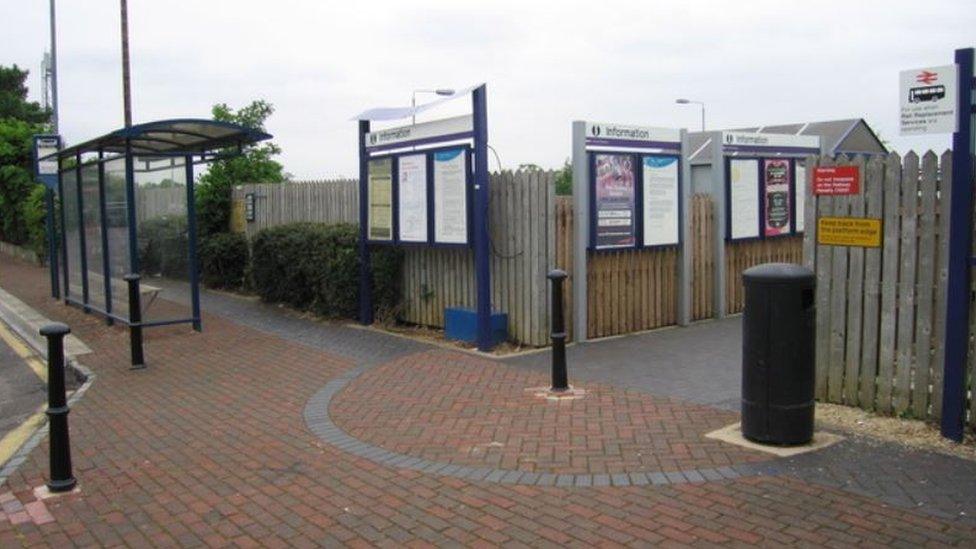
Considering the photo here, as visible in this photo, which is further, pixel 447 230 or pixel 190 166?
pixel 190 166

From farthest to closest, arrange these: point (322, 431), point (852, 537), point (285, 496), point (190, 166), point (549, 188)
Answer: point (190, 166)
point (549, 188)
point (322, 431)
point (285, 496)
point (852, 537)

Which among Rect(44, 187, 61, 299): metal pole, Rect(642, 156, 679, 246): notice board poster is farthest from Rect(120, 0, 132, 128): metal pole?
Rect(642, 156, 679, 246): notice board poster

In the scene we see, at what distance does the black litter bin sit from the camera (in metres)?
5.77

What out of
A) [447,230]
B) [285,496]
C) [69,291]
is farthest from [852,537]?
[69,291]

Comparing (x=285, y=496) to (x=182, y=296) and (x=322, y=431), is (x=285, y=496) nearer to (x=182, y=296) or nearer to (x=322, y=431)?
(x=322, y=431)

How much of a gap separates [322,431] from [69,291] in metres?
10.3

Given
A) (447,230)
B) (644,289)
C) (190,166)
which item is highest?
(190,166)

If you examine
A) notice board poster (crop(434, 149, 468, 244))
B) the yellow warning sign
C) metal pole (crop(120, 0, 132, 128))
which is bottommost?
the yellow warning sign

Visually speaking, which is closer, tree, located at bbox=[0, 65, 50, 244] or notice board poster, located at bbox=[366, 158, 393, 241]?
notice board poster, located at bbox=[366, 158, 393, 241]

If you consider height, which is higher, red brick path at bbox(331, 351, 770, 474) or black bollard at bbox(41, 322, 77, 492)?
black bollard at bbox(41, 322, 77, 492)

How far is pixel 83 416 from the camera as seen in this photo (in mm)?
7301

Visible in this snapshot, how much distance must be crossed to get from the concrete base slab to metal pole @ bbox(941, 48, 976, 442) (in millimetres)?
748

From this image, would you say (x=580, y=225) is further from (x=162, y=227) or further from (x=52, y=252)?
(x=52, y=252)

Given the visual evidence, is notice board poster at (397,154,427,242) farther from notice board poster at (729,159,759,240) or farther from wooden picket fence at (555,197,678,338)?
notice board poster at (729,159,759,240)
